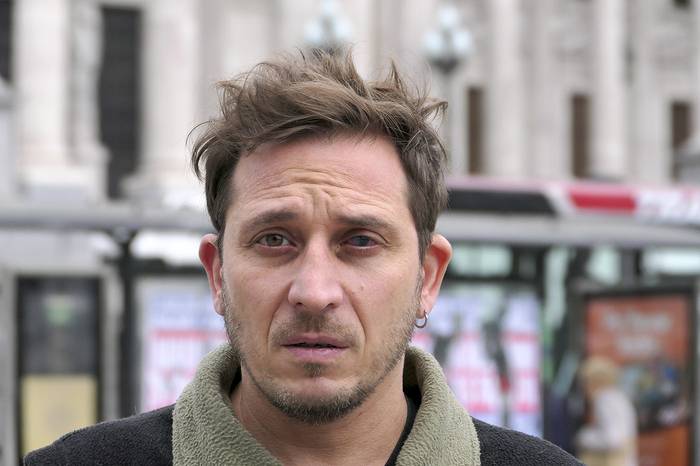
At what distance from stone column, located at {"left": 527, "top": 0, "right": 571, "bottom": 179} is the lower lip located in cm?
3670

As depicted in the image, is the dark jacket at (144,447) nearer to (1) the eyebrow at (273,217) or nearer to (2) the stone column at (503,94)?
(1) the eyebrow at (273,217)

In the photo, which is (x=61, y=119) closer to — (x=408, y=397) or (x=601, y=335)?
(x=601, y=335)

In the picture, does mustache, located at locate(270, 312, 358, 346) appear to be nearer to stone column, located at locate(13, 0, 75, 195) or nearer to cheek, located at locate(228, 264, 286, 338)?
cheek, located at locate(228, 264, 286, 338)

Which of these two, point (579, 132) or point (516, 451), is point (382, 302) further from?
point (579, 132)

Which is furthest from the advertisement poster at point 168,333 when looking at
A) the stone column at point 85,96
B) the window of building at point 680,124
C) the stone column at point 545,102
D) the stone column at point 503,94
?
the window of building at point 680,124

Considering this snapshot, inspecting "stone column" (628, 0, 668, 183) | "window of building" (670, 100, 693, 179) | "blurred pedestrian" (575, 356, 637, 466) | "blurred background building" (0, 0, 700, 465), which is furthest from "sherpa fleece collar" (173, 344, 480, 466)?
"window of building" (670, 100, 693, 179)

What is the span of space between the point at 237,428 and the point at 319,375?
214mm

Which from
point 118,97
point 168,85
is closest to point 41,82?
point 168,85

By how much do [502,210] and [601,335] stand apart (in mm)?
1904

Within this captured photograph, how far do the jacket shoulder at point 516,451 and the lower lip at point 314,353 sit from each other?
18.0 inches

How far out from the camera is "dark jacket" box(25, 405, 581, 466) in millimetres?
2381

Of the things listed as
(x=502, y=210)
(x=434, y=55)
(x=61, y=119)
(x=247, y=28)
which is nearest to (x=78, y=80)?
(x=61, y=119)

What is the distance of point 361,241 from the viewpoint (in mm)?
2318

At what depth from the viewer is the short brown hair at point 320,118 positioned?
232cm
